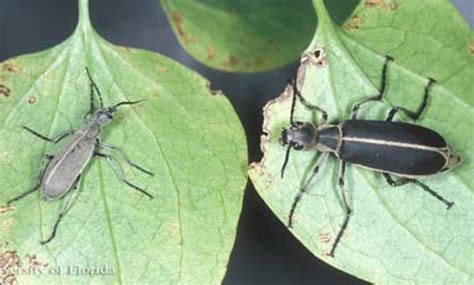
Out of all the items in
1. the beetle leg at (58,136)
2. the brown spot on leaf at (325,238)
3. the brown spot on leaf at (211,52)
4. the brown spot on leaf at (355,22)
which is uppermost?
the brown spot on leaf at (355,22)

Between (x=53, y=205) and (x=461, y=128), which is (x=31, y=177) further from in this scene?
(x=461, y=128)

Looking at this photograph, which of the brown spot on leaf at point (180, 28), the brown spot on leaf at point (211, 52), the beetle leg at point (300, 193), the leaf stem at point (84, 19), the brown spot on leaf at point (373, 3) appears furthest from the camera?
the brown spot on leaf at point (211, 52)

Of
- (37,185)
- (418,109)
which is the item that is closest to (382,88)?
(418,109)

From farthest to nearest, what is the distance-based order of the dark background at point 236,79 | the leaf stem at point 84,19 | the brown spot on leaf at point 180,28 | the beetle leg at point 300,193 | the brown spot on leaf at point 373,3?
the dark background at point 236,79, the brown spot on leaf at point 180,28, the leaf stem at point 84,19, the brown spot on leaf at point 373,3, the beetle leg at point 300,193

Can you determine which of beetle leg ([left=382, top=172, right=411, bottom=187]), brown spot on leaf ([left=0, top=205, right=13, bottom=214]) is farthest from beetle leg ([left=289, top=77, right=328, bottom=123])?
brown spot on leaf ([left=0, top=205, right=13, bottom=214])

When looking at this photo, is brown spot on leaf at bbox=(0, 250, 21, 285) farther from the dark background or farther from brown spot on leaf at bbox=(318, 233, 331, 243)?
the dark background

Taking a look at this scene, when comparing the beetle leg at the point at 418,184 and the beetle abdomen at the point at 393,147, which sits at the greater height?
the beetle abdomen at the point at 393,147

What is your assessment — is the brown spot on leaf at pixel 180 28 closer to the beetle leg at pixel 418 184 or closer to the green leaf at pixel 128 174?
the green leaf at pixel 128 174

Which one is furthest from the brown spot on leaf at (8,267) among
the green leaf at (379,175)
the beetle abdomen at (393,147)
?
the beetle abdomen at (393,147)
